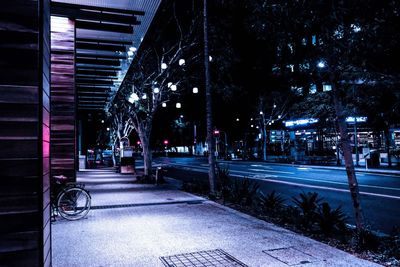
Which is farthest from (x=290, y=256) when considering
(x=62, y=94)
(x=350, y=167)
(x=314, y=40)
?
(x=62, y=94)

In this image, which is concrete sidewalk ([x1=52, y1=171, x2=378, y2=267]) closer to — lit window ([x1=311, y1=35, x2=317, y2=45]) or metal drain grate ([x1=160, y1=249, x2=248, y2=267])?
metal drain grate ([x1=160, y1=249, x2=248, y2=267])

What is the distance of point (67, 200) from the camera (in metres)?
8.92

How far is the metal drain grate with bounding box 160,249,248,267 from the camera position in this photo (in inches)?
198

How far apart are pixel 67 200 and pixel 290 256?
6149mm

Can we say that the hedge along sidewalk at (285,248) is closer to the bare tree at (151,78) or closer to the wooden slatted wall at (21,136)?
the wooden slatted wall at (21,136)

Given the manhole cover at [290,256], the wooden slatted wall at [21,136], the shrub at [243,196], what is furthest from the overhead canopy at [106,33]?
the manhole cover at [290,256]

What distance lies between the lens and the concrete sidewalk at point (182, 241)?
5.25 meters

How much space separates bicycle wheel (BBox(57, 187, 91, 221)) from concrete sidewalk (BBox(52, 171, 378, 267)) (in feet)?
1.18

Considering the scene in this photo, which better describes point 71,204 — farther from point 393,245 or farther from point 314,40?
point 393,245

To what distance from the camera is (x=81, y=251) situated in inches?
231

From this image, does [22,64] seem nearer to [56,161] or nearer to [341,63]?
[341,63]

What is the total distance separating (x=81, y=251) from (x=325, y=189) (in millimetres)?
11734

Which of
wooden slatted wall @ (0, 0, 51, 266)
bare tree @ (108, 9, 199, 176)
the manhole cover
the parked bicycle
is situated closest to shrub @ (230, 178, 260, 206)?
the manhole cover

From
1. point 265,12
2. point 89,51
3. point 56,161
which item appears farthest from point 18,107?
point 89,51
